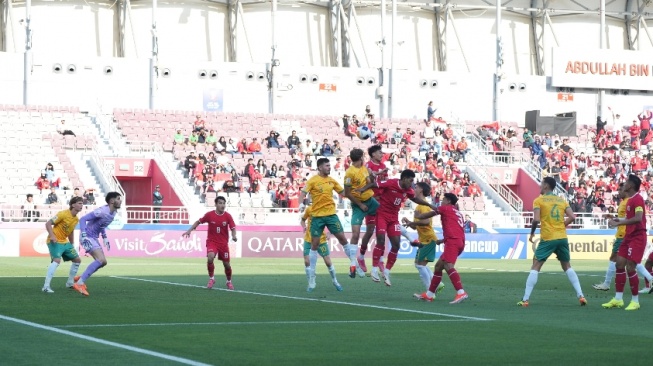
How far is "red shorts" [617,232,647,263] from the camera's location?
17609mm

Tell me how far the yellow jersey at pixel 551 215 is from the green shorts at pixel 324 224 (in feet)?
12.7

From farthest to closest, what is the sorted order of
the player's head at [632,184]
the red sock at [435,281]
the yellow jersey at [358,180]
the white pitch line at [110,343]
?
1. the yellow jersey at [358,180]
2. the red sock at [435,281]
3. the player's head at [632,184]
4. the white pitch line at [110,343]

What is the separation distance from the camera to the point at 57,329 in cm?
1395

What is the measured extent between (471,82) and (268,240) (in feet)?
75.4

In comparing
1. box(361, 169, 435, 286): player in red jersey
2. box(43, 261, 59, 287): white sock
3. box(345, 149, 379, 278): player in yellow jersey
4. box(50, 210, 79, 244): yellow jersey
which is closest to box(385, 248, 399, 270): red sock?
box(361, 169, 435, 286): player in red jersey

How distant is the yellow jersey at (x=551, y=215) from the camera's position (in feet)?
58.7

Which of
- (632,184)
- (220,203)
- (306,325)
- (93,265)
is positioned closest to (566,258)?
(632,184)

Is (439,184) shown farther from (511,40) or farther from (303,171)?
(511,40)

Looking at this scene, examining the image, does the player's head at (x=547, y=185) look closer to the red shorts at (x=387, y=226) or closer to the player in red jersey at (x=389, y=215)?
the player in red jersey at (x=389, y=215)

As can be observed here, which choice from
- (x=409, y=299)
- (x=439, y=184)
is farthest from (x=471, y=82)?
(x=409, y=299)

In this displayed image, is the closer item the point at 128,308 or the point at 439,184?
the point at 128,308

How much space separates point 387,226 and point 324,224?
1.66m

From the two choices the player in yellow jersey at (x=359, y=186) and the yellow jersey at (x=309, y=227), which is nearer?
the yellow jersey at (x=309, y=227)

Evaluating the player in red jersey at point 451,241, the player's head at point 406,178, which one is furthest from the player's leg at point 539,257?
the player's head at point 406,178
